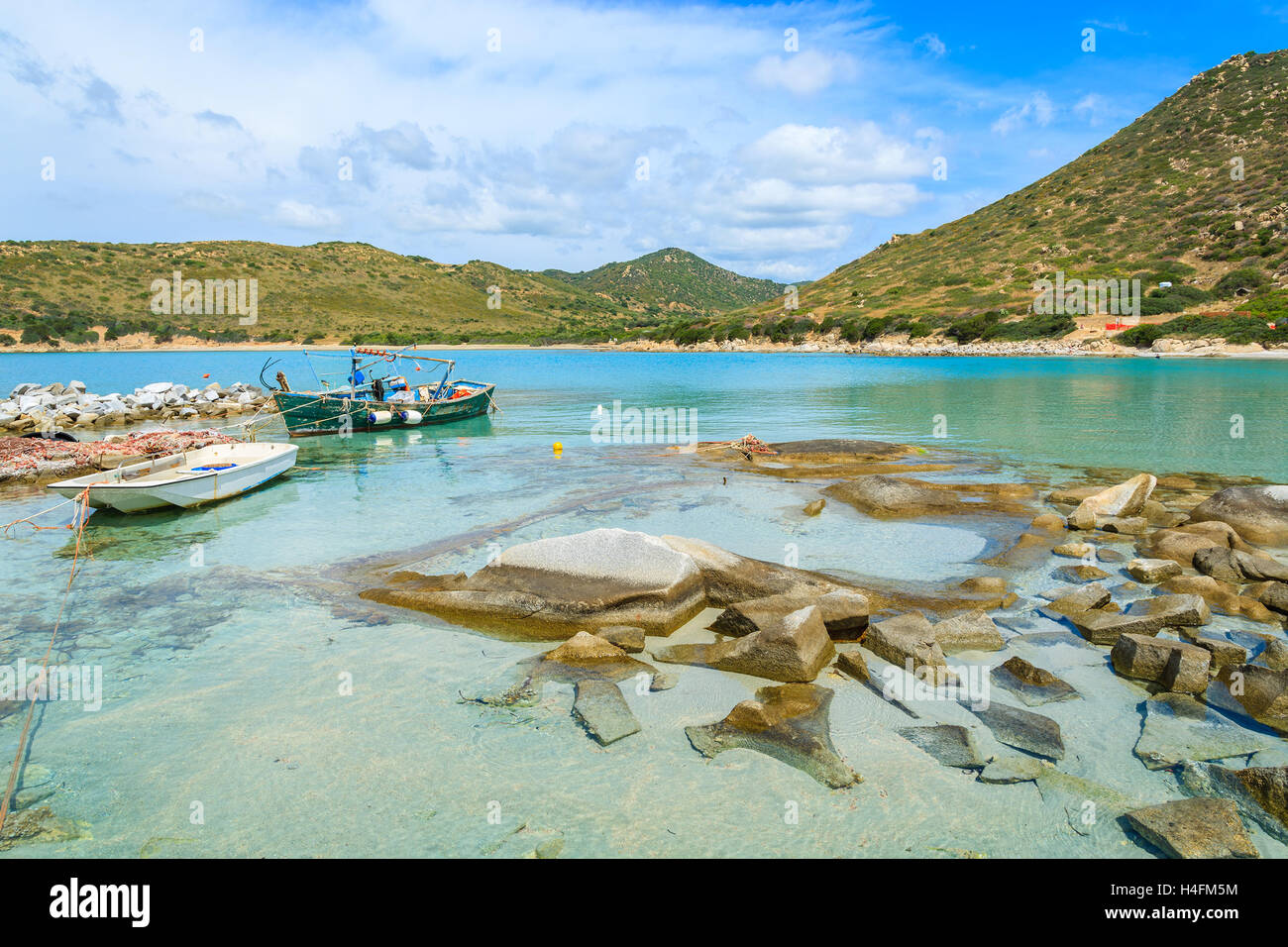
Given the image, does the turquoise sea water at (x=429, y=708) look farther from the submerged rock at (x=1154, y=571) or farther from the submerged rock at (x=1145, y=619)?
the submerged rock at (x=1154, y=571)

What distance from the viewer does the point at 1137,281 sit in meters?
72.8

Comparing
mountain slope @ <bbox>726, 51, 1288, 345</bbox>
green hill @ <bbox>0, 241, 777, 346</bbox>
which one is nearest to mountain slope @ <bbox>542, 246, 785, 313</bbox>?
green hill @ <bbox>0, 241, 777, 346</bbox>

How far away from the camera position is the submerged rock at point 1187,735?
5.97 meters

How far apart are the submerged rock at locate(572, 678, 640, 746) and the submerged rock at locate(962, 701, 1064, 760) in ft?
10.7

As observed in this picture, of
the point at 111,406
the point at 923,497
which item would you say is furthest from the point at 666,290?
the point at 923,497

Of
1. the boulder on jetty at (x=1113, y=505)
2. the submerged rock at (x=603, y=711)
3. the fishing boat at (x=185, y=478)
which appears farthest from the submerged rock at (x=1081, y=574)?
the fishing boat at (x=185, y=478)

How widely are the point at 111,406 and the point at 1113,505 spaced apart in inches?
1478

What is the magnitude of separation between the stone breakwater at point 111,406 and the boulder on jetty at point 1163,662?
111 feet

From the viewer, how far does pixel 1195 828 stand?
4824 millimetres

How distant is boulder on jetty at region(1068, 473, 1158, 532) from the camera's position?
12859 mm

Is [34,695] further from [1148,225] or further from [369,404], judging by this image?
[1148,225]

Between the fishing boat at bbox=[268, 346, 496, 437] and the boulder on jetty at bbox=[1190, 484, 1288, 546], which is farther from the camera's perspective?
the fishing boat at bbox=[268, 346, 496, 437]

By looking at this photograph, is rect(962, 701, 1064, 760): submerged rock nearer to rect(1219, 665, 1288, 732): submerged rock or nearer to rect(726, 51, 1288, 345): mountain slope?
rect(1219, 665, 1288, 732): submerged rock
